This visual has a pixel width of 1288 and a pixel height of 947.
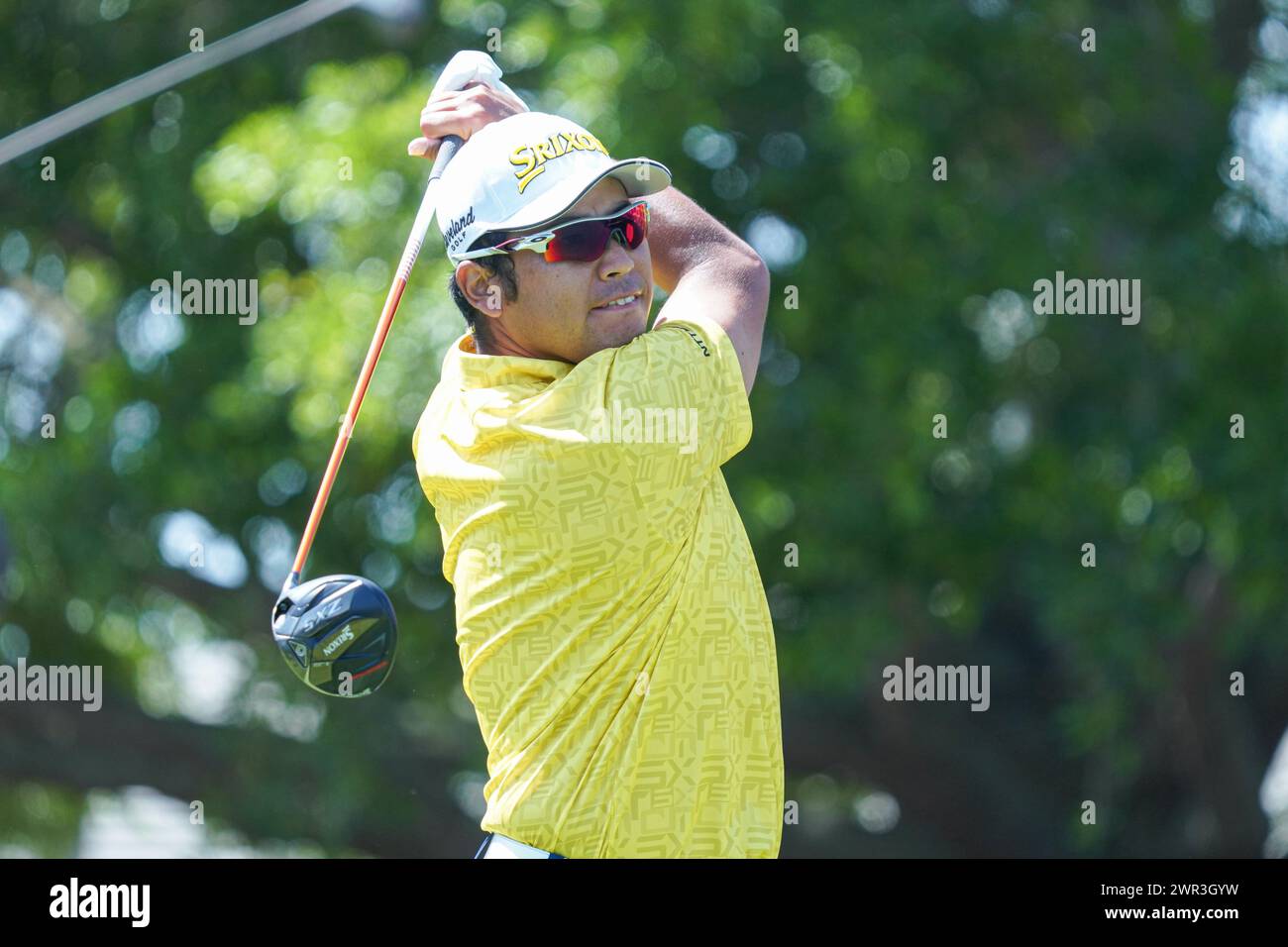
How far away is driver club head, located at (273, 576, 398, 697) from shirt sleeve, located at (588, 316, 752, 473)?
73 cm

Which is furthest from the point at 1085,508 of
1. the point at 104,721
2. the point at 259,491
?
the point at 104,721

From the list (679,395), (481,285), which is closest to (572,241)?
(481,285)

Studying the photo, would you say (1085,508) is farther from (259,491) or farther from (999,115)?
(259,491)

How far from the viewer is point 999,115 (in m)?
9.45

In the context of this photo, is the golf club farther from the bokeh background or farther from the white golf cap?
the bokeh background

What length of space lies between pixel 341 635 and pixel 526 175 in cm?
93

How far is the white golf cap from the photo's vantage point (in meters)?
3.04

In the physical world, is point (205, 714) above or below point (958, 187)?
below

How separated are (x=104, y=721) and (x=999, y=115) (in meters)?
6.71

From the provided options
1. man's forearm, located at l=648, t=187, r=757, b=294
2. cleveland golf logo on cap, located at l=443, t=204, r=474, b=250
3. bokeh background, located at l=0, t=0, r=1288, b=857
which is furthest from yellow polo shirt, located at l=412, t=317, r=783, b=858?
bokeh background, located at l=0, t=0, r=1288, b=857

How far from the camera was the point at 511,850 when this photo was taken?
2.96 metres

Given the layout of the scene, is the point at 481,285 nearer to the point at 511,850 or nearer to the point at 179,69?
the point at 511,850

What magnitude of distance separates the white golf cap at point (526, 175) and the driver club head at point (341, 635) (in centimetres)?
68

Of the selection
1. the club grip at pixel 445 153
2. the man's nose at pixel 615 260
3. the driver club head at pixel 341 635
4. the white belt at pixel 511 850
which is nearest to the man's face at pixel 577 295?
the man's nose at pixel 615 260
